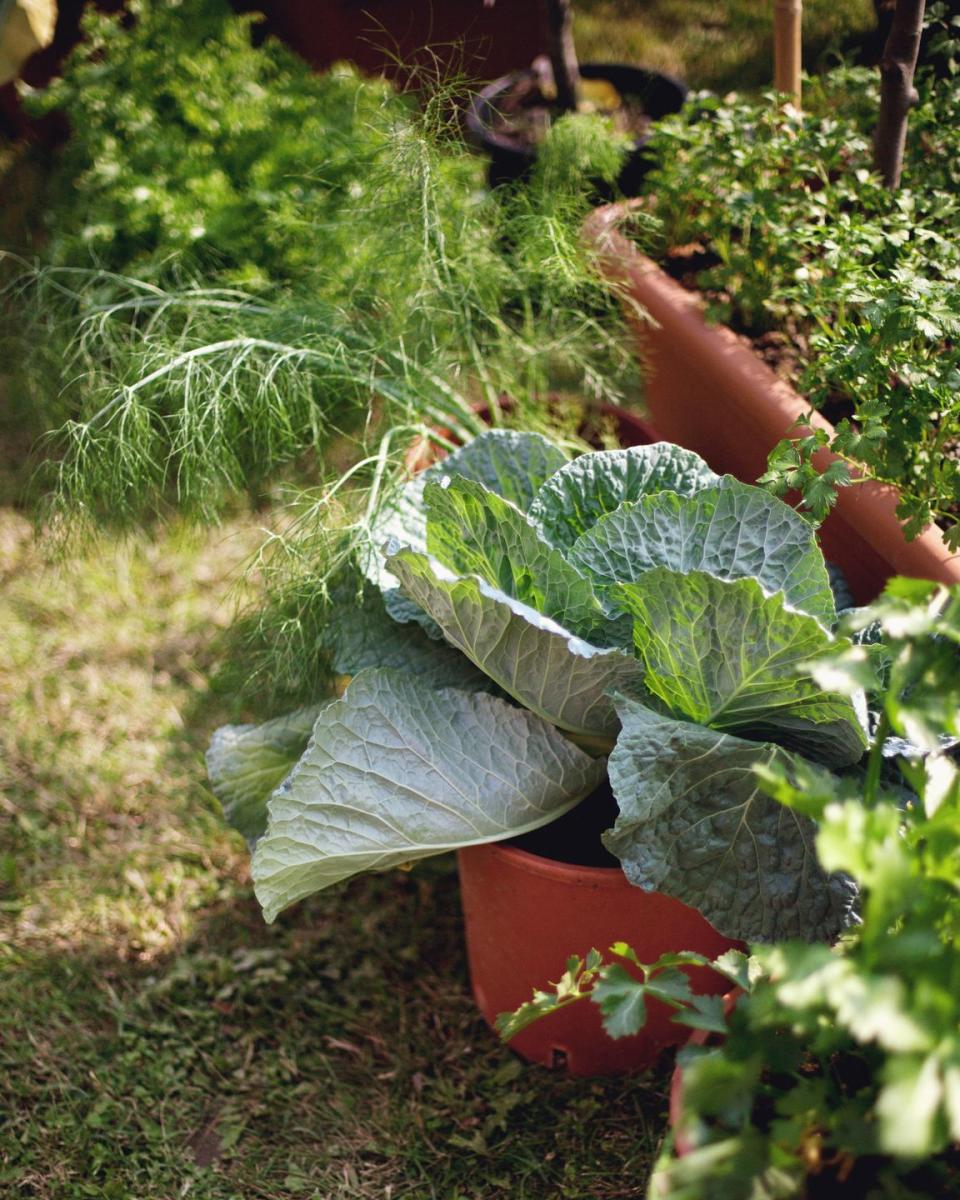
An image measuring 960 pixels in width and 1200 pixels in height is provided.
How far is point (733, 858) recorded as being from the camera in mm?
1330

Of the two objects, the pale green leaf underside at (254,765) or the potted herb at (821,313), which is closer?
the potted herb at (821,313)

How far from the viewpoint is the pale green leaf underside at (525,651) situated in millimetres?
1313

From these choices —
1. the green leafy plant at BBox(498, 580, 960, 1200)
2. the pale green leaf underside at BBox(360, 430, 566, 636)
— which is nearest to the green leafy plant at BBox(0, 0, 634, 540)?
the pale green leaf underside at BBox(360, 430, 566, 636)

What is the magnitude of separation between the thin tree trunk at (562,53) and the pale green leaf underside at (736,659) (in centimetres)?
155

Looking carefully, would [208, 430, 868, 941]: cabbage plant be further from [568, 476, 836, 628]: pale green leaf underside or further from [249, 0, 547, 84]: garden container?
[249, 0, 547, 84]: garden container

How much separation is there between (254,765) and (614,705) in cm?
→ 67

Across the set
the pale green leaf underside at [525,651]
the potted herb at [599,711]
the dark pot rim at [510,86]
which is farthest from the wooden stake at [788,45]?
the pale green leaf underside at [525,651]

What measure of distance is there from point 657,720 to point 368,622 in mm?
561

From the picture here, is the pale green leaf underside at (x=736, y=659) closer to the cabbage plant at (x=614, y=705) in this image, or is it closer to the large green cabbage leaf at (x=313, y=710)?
the cabbage plant at (x=614, y=705)

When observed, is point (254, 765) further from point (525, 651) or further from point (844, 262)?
point (844, 262)

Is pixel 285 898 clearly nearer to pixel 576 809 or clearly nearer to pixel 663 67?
pixel 576 809

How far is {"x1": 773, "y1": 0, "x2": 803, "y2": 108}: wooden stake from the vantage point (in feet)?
7.04

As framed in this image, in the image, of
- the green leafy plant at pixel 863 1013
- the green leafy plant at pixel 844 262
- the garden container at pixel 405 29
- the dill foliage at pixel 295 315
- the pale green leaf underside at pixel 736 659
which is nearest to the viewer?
the green leafy plant at pixel 863 1013

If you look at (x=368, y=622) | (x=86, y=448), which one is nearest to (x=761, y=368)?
(x=368, y=622)
